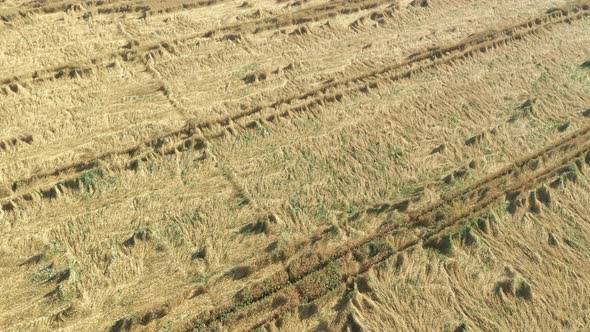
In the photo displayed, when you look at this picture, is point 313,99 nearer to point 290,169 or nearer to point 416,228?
point 290,169

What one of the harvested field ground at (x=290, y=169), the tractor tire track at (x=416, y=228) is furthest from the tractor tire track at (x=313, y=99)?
the tractor tire track at (x=416, y=228)

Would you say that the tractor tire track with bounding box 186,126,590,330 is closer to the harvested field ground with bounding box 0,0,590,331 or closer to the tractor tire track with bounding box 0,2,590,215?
the harvested field ground with bounding box 0,0,590,331

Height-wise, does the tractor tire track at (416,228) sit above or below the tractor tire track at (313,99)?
below

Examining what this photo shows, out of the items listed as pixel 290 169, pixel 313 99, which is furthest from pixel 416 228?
pixel 313 99

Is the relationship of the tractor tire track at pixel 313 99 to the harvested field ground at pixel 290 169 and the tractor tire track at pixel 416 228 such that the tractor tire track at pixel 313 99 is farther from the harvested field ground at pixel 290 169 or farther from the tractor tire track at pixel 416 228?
the tractor tire track at pixel 416 228

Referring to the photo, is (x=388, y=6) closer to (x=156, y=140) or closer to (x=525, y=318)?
(x=156, y=140)

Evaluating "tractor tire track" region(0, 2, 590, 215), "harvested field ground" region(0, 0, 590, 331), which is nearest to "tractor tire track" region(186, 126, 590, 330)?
"harvested field ground" region(0, 0, 590, 331)

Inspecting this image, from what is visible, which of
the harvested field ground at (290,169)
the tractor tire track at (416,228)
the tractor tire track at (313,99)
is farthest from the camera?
the tractor tire track at (313,99)

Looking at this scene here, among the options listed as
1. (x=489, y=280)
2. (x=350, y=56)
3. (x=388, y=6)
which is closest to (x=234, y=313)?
(x=489, y=280)
